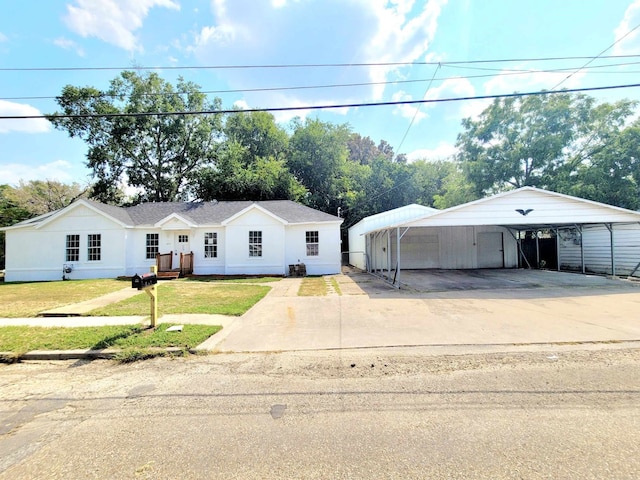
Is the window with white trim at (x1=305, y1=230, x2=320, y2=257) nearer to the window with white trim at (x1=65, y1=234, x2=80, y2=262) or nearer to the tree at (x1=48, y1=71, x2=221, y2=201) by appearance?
the window with white trim at (x1=65, y1=234, x2=80, y2=262)

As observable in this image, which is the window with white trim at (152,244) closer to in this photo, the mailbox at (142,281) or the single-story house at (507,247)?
the single-story house at (507,247)

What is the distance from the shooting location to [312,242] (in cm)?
1825

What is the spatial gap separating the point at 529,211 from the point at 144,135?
33531mm

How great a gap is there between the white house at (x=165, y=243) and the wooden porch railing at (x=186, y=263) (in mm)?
133

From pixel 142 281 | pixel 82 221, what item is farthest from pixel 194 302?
pixel 82 221

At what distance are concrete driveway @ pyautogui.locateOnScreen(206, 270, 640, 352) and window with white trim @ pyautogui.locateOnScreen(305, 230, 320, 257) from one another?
7.11 m

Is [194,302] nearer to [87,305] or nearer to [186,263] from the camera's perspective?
[87,305]

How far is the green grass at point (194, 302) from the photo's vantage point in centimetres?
803

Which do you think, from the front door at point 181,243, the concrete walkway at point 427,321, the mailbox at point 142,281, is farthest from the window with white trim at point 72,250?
the mailbox at point 142,281

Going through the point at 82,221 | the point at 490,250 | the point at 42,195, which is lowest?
the point at 490,250

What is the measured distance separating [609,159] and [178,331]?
2530 centimetres

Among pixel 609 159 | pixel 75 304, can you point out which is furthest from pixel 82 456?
pixel 609 159

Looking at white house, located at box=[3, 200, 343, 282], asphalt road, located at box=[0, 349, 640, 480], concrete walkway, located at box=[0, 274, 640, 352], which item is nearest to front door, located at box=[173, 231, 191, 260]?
white house, located at box=[3, 200, 343, 282]

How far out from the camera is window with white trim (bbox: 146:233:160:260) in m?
18.2
